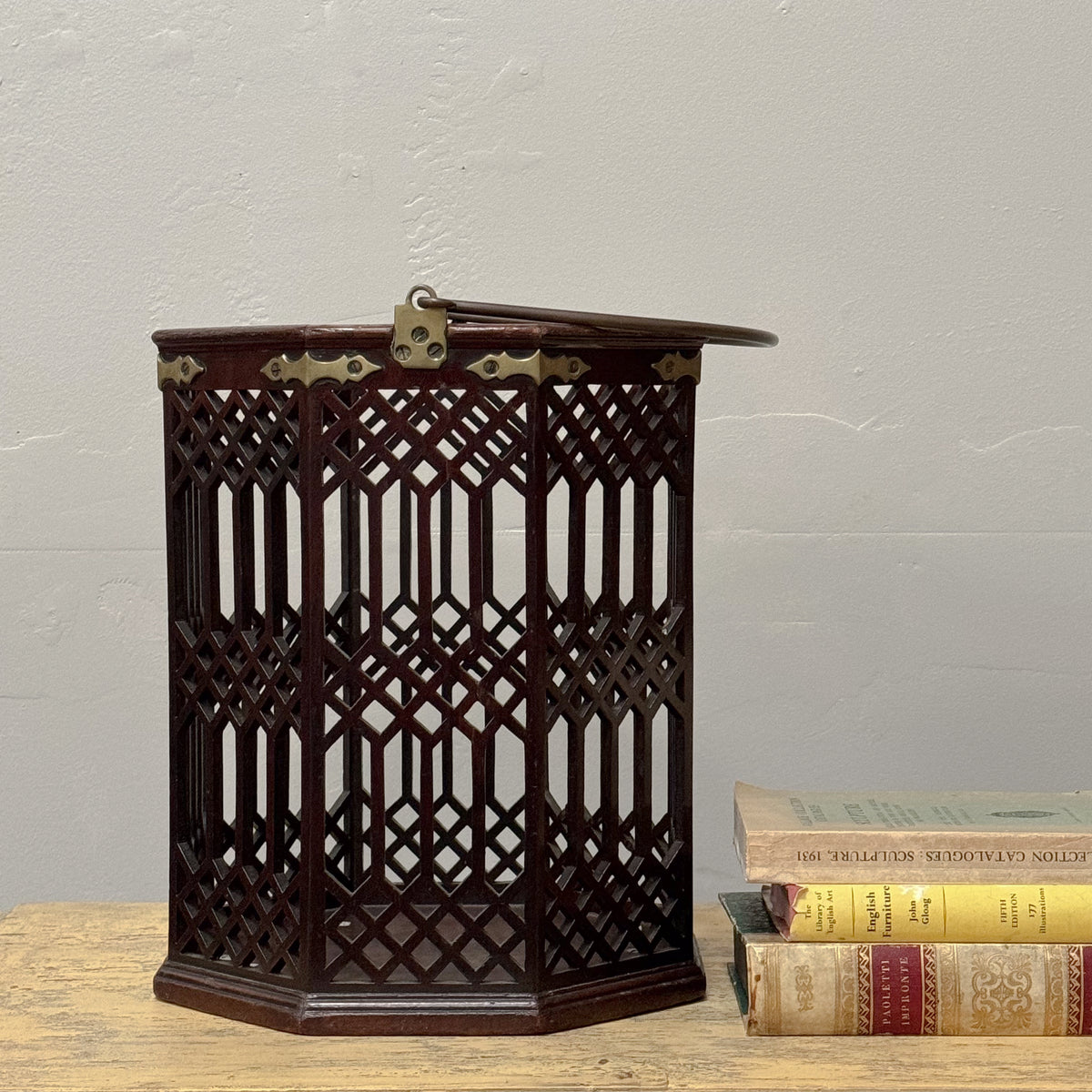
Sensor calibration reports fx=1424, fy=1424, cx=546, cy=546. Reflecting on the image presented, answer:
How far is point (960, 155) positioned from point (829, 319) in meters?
0.23

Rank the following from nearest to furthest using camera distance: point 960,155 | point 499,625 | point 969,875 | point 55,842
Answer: point 969,875
point 499,625
point 960,155
point 55,842

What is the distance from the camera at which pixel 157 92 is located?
5.19 ft

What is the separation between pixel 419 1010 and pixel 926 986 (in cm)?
37

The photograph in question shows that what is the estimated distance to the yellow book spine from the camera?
1037 millimetres

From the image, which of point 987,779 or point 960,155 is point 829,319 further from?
point 987,779

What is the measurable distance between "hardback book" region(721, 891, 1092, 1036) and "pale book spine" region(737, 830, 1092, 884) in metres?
0.05

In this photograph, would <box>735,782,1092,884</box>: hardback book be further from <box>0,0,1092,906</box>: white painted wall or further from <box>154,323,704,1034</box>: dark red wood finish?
<box>0,0,1092,906</box>: white painted wall

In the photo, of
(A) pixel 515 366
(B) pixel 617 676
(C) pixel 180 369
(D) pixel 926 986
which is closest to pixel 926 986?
(D) pixel 926 986

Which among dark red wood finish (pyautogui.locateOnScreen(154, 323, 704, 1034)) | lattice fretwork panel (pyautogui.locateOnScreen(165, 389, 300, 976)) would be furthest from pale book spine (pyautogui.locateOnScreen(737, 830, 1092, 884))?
lattice fretwork panel (pyautogui.locateOnScreen(165, 389, 300, 976))

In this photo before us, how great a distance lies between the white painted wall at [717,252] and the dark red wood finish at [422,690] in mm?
514

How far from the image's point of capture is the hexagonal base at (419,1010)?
103cm

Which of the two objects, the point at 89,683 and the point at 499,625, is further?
the point at 89,683

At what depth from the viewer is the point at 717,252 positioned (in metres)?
1.58

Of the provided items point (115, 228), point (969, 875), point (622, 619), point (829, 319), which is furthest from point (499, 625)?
point (115, 228)
